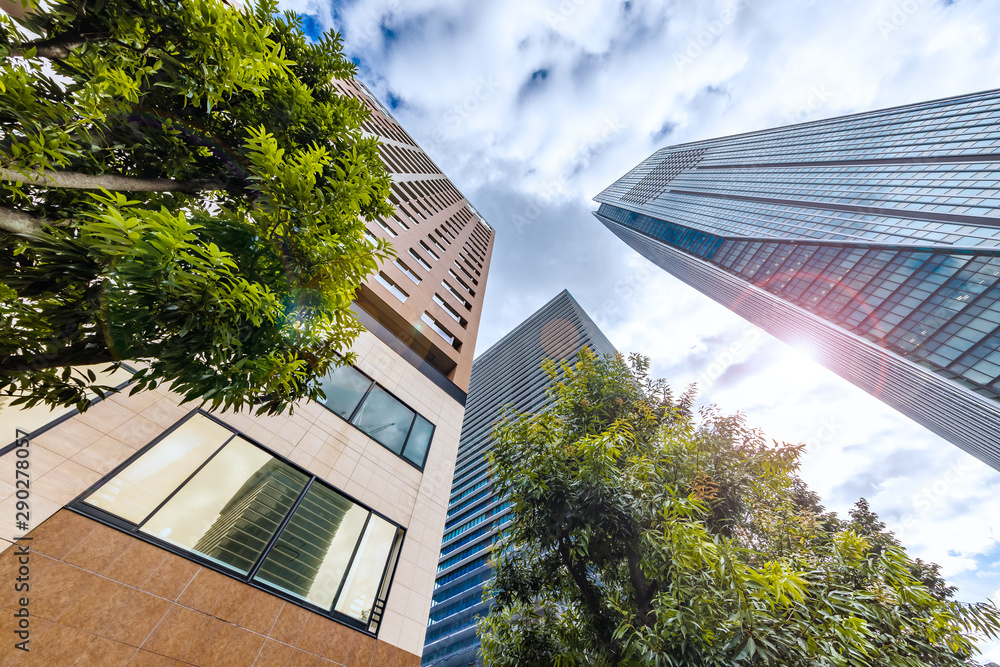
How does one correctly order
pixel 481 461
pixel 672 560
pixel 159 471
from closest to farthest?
1. pixel 672 560
2. pixel 159 471
3. pixel 481 461

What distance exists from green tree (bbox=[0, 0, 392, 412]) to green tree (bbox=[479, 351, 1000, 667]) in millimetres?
5046

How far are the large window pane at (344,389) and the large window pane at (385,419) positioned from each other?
0.91 feet

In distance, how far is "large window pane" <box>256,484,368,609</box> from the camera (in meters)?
6.67

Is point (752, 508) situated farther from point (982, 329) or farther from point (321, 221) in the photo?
point (982, 329)

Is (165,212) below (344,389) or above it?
above

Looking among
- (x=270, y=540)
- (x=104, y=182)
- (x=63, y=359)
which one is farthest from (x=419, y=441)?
(x=104, y=182)

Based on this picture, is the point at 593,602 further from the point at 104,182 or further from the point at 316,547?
the point at 104,182

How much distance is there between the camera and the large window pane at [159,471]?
17.4 feet

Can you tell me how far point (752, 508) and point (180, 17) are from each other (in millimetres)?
11056

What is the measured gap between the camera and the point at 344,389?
963 cm

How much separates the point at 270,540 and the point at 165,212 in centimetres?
635

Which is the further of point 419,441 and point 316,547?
point 419,441

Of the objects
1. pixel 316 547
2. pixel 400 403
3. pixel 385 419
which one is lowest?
pixel 316 547

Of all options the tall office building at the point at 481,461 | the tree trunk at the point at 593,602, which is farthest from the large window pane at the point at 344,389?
the tall office building at the point at 481,461
